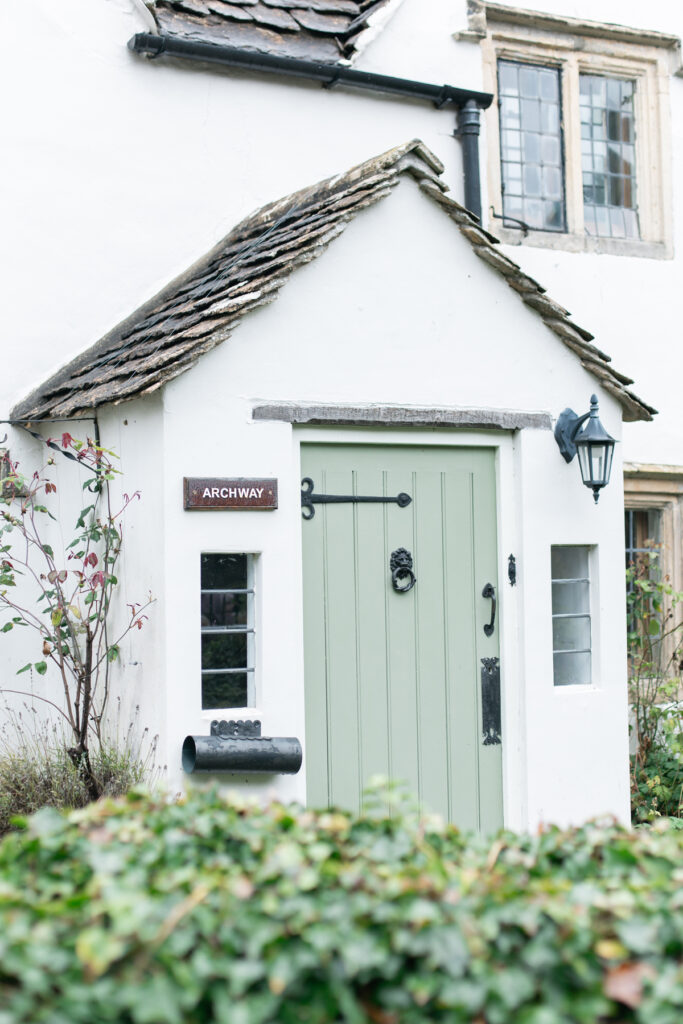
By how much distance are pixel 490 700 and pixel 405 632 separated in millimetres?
632

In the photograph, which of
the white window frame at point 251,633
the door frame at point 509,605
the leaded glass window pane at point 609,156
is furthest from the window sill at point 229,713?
the leaded glass window pane at point 609,156

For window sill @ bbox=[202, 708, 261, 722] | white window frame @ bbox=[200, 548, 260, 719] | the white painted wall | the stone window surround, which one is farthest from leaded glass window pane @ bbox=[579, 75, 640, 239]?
window sill @ bbox=[202, 708, 261, 722]

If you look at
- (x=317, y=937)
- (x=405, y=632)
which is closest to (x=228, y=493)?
(x=405, y=632)

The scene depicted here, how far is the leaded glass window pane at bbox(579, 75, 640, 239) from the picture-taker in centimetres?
930

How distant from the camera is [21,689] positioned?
270 inches

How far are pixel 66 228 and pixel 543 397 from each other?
2.90 m

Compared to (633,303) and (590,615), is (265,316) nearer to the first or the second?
(590,615)

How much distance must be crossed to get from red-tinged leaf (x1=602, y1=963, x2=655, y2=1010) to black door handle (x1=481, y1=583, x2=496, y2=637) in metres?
3.87

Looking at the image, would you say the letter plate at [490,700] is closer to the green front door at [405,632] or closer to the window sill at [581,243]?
the green front door at [405,632]

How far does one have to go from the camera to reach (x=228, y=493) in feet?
18.7

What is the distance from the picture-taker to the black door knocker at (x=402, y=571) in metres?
6.25

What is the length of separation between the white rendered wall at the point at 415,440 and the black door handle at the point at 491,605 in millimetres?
58

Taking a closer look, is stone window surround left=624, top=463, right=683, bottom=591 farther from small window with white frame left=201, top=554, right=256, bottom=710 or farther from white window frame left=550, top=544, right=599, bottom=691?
small window with white frame left=201, top=554, right=256, bottom=710

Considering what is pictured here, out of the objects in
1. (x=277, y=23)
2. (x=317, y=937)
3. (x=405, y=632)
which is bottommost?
(x=317, y=937)
